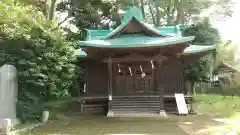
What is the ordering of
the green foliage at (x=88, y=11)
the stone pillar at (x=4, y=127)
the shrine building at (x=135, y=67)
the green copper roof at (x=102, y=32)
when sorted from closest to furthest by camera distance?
the stone pillar at (x=4, y=127)
the shrine building at (x=135, y=67)
the green copper roof at (x=102, y=32)
the green foliage at (x=88, y=11)

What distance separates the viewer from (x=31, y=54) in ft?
41.9

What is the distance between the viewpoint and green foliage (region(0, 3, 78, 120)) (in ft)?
40.7

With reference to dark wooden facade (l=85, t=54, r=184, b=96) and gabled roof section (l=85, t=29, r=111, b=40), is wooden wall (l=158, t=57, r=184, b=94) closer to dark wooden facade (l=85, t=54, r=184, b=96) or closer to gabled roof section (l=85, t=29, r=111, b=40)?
dark wooden facade (l=85, t=54, r=184, b=96)

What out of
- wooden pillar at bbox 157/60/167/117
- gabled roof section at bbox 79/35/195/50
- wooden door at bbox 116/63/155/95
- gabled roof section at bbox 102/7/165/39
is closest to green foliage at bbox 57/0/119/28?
gabled roof section at bbox 102/7/165/39

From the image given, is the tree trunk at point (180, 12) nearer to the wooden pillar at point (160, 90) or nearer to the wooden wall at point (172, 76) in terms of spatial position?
the wooden wall at point (172, 76)

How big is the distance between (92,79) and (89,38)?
112 inches

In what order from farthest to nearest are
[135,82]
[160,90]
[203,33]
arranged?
[203,33] → [135,82] → [160,90]

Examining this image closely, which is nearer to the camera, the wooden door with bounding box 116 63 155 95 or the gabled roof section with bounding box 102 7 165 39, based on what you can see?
the gabled roof section with bounding box 102 7 165 39

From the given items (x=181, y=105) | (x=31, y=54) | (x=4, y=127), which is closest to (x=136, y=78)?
Answer: (x=181, y=105)

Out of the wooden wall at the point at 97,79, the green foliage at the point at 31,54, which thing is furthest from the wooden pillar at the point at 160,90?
the green foliage at the point at 31,54

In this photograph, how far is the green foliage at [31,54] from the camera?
489 inches

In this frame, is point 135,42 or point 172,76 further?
point 172,76

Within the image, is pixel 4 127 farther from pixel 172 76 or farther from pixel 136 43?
pixel 172 76

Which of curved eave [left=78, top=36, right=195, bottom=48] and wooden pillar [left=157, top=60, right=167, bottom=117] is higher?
curved eave [left=78, top=36, right=195, bottom=48]
